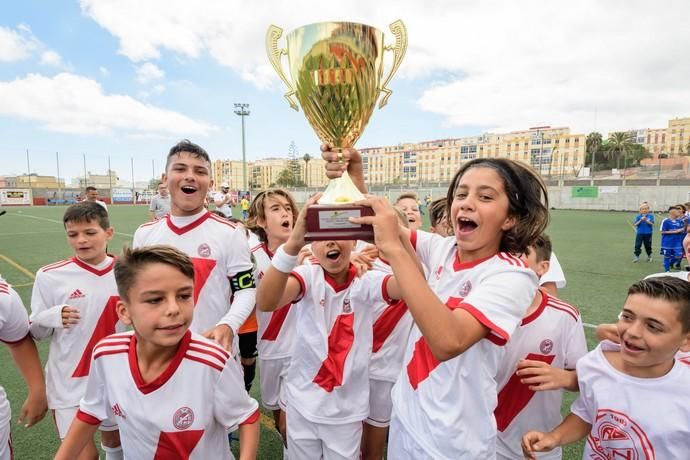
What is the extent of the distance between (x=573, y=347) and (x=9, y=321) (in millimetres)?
2571

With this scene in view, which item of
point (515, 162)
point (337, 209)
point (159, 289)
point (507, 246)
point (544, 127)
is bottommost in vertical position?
point (159, 289)

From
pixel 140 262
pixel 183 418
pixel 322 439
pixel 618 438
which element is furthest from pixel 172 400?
pixel 618 438

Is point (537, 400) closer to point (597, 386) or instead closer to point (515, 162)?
point (597, 386)

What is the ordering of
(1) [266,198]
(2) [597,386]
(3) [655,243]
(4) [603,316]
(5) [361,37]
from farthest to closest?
(3) [655,243] → (4) [603,316] → (1) [266,198] → (5) [361,37] → (2) [597,386]

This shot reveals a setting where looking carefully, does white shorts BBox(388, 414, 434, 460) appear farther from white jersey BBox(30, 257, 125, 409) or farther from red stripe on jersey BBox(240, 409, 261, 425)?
white jersey BBox(30, 257, 125, 409)

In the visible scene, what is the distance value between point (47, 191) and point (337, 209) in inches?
2449

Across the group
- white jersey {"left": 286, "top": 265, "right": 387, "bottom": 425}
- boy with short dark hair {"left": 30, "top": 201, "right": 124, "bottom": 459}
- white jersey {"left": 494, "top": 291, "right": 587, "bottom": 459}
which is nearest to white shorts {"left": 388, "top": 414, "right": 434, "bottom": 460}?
white jersey {"left": 286, "top": 265, "right": 387, "bottom": 425}

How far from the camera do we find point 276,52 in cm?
192

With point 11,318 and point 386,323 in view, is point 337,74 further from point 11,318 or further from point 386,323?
point 11,318

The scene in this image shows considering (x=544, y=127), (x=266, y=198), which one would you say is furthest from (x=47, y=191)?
(x=544, y=127)

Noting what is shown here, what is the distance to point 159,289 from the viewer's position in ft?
4.70

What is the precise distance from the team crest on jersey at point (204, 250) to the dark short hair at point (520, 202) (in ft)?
4.96

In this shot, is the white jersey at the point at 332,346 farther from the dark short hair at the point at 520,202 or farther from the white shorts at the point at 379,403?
the dark short hair at the point at 520,202

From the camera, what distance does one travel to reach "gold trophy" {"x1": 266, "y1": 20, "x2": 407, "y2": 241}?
5.75 feet
